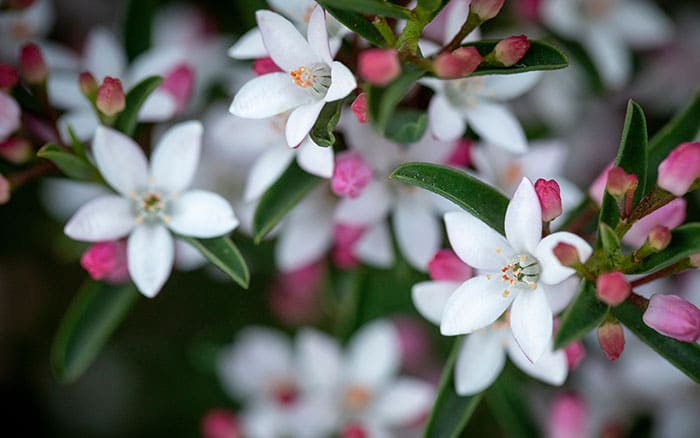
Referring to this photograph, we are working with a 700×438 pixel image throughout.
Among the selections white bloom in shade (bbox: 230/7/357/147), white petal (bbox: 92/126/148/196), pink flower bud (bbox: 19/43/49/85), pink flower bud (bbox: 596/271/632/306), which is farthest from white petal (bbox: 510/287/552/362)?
pink flower bud (bbox: 19/43/49/85)

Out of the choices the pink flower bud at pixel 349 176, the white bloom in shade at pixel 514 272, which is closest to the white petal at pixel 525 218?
the white bloom in shade at pixel 514 272

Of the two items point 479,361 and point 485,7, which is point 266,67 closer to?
point 485,7

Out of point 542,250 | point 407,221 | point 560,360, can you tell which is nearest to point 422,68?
point 542,250

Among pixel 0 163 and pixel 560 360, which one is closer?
pixel 560 360

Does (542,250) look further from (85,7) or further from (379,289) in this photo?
(85,7)

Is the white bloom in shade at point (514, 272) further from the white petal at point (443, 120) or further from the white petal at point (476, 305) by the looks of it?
the white petal at point (443, 120)

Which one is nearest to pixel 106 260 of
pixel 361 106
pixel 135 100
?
pixel 135 100
